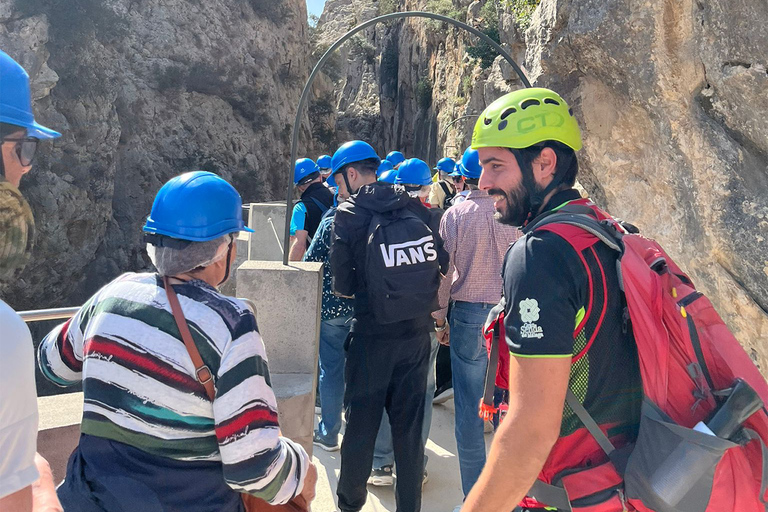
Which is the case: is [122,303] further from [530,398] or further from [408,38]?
[408,38]

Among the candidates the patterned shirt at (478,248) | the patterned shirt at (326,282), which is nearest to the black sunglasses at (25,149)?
the patterned shirt at (478,248)

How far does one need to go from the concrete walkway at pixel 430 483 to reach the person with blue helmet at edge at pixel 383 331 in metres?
0.54

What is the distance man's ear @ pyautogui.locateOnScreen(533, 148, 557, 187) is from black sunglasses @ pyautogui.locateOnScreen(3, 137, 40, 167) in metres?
1.28

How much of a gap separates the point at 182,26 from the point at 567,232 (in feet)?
95.9

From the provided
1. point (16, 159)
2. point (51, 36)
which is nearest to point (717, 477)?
point (16, 159)

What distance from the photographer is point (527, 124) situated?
66.8 inches

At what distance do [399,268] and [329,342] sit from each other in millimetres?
1451

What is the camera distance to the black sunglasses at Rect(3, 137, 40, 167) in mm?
1232

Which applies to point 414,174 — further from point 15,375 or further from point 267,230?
point 267,230

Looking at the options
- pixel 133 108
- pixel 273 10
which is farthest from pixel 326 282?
pixel 273 10

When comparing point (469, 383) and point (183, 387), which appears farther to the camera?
point (469, 383)

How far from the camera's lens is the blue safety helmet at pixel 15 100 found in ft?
4.12

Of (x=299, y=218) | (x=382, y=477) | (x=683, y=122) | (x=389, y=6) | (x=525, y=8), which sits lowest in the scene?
(x=382, y=477)

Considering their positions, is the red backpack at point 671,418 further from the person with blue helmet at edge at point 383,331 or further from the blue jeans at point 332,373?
the blue jeans at point 332,373
